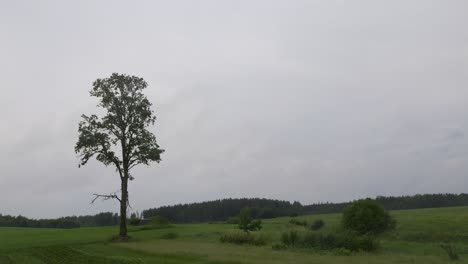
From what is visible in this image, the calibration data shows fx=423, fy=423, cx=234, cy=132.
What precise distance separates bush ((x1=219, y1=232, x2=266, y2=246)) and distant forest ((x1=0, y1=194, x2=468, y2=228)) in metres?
80.8

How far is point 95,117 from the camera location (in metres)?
45.5

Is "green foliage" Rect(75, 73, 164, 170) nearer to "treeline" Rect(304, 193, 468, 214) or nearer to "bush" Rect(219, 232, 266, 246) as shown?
"bush" Rect(219, 232, 266, 246)

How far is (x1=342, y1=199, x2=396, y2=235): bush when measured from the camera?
4292cm

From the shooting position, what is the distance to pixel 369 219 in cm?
4297

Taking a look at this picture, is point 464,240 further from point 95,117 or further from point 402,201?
point 402,201

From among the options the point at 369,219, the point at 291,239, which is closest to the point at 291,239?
the point at 291,239

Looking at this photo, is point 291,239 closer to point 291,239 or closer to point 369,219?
point 291,239

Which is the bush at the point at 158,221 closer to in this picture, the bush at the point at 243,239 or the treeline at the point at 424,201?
the bush at the point at 243,239

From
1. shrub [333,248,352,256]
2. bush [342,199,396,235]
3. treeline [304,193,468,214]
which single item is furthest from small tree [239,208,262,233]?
treeline [304,193,468,214]

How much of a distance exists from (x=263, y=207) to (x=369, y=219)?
328ft

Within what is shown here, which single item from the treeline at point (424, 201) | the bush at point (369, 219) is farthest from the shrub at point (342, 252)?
the treeline at point (424, 201)

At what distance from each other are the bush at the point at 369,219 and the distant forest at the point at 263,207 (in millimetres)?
79379

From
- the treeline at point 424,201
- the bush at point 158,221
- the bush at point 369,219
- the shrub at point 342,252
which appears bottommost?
the shrub at point 342,252

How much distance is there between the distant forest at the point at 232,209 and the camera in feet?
A: 383
